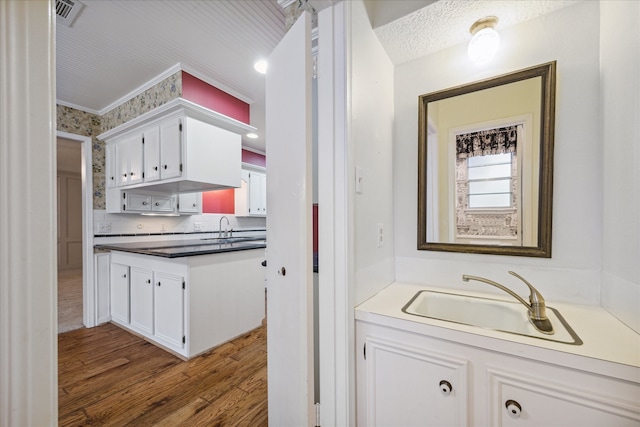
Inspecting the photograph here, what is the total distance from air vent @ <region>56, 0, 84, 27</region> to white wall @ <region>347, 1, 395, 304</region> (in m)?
1.95

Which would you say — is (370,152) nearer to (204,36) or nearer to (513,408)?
(513,408)

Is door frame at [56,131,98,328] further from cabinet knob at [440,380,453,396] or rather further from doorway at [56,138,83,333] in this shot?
cabinet knob at [440,380,453,396]

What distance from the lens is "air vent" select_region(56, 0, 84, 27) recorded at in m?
1.71

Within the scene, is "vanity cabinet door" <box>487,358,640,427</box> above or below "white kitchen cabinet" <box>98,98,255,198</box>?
below

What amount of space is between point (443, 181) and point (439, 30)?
0.79 metres

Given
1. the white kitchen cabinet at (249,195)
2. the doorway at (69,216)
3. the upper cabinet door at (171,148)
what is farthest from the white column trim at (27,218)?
the doorway at (69,216)

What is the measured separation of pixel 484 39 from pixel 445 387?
1.56 metres

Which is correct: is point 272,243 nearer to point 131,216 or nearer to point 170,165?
point 170,165

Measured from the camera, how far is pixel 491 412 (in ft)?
2.85

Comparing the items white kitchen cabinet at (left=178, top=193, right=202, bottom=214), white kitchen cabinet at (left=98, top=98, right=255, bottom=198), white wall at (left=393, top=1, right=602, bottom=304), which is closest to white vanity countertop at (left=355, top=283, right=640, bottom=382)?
white wall at (left=393, top=1, right=602, bottom=304)

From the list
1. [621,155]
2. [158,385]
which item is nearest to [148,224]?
[158,385]

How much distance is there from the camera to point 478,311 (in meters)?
1.29

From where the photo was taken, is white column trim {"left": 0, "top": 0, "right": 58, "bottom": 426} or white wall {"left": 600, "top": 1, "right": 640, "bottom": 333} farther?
white wall {"left": 600, "top": 1, "right": 640, "bottom": 333}

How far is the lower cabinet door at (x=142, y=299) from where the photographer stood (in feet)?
8.14
